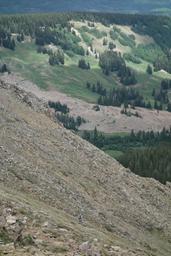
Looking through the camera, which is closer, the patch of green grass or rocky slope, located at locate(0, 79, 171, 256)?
the patch of green grass

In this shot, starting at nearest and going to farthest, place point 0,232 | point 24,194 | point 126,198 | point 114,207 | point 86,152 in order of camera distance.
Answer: point 0,232 → point 24,194 → point 114,207 → point 126,198 → point 86,152

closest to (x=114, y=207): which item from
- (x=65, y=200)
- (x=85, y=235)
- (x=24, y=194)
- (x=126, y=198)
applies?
(x=126, y=198)

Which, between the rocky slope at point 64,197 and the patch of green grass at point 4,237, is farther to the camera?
the rocky slope at point 64,197

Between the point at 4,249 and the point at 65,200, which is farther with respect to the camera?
the point at 65,200

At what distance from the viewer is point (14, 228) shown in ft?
187

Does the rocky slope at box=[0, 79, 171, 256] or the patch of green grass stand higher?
the patch of green grass

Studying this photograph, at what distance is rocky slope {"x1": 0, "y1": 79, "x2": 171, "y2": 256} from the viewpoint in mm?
57438

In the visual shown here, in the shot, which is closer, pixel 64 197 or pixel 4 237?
pixel 4 237

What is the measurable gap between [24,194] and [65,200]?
27.7 feet

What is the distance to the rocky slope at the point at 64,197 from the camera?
57.4m

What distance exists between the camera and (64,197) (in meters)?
82.4

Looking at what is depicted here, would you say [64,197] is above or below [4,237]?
below

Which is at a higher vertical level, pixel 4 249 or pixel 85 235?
pixel 4 249

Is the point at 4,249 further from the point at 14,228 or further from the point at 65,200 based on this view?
the point at 65,200
